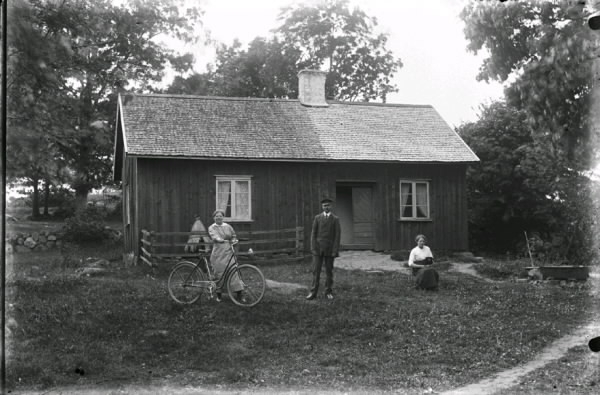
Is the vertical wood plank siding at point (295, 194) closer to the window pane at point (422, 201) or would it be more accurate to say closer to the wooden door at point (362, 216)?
the window pane at point (422, 201)

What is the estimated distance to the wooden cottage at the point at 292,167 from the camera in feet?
65.5

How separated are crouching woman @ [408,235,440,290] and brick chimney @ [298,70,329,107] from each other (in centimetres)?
1117

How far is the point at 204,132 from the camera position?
2109 cm

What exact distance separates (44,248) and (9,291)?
44.7ft

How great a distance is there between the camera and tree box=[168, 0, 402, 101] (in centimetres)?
3259

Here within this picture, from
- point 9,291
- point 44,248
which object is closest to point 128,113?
point 44,248

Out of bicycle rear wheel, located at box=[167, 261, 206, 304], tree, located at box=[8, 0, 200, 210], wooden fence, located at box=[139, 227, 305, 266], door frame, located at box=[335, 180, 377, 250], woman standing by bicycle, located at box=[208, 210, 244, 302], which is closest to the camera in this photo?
tree, located at box=[8, 0, 200, 210]

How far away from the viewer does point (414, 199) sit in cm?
2242

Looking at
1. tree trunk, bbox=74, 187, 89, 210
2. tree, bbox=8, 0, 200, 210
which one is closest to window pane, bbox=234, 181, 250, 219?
tree, bbox=8, 0, 200, 210

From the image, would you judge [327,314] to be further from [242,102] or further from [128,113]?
[242,102]

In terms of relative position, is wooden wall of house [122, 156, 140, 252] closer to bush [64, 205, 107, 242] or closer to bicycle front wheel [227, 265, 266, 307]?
bush [64, 205, 107, 242]

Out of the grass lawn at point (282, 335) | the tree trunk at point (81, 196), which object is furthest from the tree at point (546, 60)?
the tree trunk at point (81, 196)

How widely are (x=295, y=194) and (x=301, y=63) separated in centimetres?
1577

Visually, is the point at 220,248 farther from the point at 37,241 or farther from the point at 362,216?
the point at 37,241
